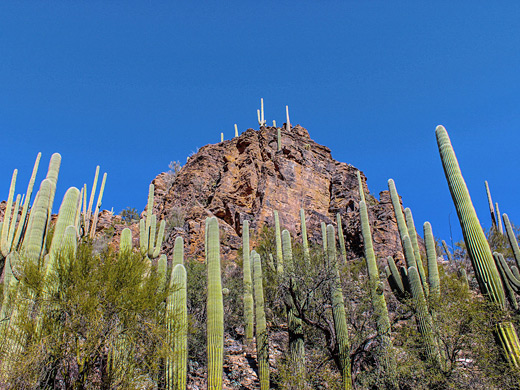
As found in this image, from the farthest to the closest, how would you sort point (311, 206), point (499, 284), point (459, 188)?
point (311, 206)
point (459, 188)
point (499, 284)

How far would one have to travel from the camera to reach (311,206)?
87.0 ft

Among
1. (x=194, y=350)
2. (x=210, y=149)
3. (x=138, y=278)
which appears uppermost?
(x=210, y=149)

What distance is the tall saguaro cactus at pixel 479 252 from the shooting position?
5.98m

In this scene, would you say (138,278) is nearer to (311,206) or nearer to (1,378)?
(1,378)

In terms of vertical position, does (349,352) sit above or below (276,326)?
below

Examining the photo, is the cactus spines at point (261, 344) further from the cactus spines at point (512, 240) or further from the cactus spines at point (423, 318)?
the cactus spines at point (512, 240)

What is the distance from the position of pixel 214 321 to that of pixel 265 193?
16583mm

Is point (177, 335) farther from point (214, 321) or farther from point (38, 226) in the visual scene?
point (38, 226)

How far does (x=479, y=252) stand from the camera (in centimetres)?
630

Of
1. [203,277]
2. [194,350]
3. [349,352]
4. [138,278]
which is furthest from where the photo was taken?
[203,277]

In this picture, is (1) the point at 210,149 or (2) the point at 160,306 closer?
(2) the point at 160,306

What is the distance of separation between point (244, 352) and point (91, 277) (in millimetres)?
6419

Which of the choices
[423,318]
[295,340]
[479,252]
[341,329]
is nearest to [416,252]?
[423,318]

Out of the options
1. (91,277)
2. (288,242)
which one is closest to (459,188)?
(288,242)
